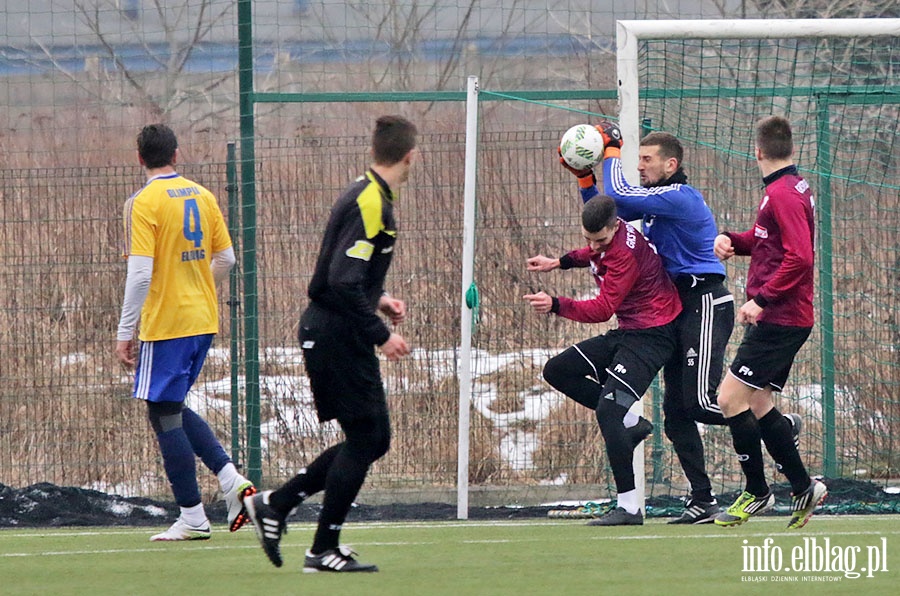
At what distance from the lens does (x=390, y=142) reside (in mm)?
5676

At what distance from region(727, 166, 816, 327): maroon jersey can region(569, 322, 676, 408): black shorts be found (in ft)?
2.02

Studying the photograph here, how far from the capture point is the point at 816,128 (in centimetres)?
989

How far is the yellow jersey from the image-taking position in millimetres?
6961

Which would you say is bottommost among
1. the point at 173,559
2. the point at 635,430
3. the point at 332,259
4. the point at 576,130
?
the point at 173,559

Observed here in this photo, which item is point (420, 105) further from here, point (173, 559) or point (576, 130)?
point (173, 559)

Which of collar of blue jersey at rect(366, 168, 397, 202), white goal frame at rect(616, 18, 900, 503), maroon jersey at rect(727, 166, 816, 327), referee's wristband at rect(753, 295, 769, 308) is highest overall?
white goal frame at rect(616, 18, 900, 503)

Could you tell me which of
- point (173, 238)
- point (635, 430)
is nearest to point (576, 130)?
point (635, 430)

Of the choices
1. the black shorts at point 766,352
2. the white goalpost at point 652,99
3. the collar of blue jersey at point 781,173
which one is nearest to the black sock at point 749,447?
the black shorts at point 766,352

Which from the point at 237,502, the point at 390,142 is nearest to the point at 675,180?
the point at 390,142

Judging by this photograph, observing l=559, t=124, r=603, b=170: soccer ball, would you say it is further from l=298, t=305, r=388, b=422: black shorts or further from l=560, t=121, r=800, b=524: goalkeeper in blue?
l=298, t=305, r=388, b=422: black shorts

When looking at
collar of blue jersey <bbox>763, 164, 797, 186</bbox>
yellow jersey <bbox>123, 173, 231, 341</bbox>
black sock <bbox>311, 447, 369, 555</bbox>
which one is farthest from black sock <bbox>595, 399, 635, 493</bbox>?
yellow jersey <bbox>123, 173, 231, 341</bbox>

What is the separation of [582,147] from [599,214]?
1.49 feet

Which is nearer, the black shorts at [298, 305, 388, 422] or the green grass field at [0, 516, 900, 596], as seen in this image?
the green grass field at [0, 516, 900, 596]

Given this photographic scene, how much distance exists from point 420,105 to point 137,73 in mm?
3696
